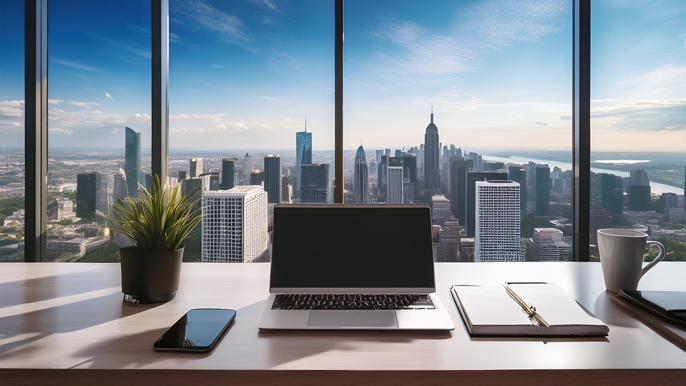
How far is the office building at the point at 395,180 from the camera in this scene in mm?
1858

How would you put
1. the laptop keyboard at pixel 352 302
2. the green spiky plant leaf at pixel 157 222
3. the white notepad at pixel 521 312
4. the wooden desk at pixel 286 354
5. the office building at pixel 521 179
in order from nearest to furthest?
the wooden desk at pixel 286 354 → the white notepad at pixel 521 312 → the laptop keyboard at pixel 352 302 → the green spiky plant leaf at pixel 157 222 → the office building at pixel 521 179

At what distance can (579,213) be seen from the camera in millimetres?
1804

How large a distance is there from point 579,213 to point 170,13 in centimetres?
227

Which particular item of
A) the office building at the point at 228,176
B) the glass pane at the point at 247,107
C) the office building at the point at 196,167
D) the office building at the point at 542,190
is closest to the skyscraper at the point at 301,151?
the glass pane at the point at 247,107

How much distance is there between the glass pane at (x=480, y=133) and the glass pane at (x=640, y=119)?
0.47 ft

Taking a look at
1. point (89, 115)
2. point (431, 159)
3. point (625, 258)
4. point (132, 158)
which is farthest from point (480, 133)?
point (89, 115)

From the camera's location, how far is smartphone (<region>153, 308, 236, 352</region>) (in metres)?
0.65

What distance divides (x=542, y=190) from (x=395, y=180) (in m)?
0.72

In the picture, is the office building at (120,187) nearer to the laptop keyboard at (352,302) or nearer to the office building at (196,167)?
the office building at (196,167)

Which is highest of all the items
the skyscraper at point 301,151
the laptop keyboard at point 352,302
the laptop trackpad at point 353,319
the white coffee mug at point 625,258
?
the skyscraper at point 301,151

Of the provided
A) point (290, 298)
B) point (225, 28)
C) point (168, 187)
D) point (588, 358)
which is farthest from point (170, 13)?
point (588, 358)

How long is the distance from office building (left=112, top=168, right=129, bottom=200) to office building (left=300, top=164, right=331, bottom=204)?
2.97ft

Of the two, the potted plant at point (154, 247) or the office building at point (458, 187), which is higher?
the office building at point (458, 187)

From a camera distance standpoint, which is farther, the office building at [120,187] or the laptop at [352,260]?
the office building at [120,187]
